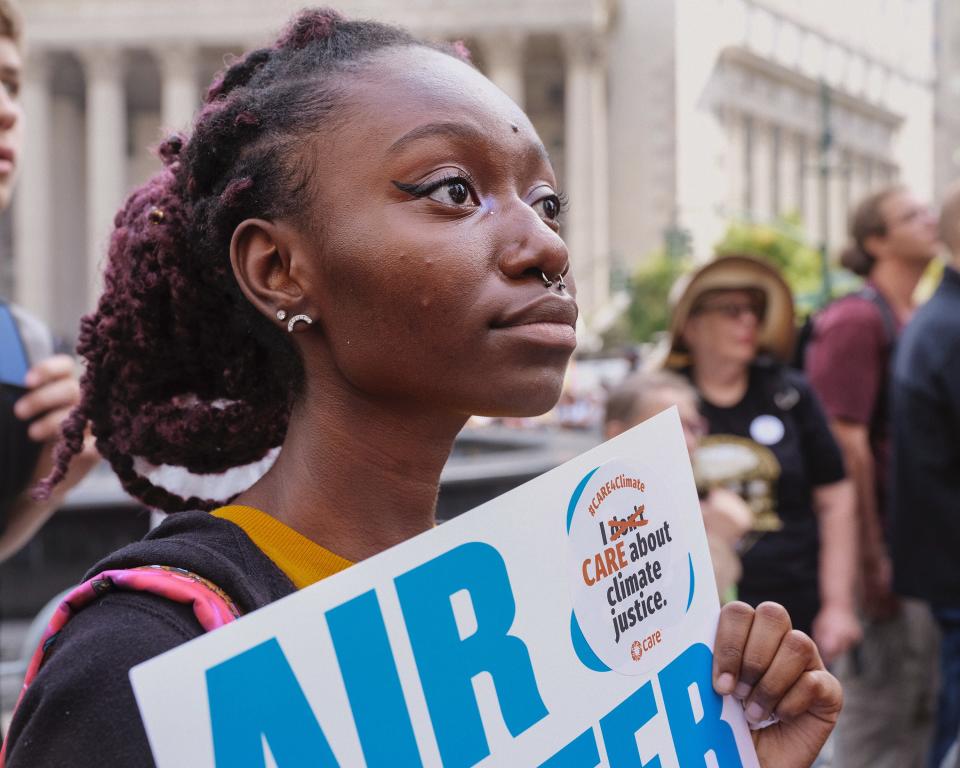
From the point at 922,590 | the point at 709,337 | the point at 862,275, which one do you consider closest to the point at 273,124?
the point at 709,337

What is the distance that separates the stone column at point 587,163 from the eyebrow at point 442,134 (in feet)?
182

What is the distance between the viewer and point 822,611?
4227mm

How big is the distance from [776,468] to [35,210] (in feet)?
207

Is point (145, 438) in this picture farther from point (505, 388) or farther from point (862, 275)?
point (862, 275)

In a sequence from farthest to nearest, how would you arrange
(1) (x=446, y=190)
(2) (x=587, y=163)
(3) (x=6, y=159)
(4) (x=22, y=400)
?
(2) (x=587, y=163) → (3) (x=6, y=159) → (4) (x=22, y=400) → (1) (x=446, y=190)

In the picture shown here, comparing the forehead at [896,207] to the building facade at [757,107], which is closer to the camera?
the forehead at [896,207]

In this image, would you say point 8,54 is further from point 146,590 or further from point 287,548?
point 146,590

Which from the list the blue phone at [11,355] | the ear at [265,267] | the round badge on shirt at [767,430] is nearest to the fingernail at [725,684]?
the ear at [265,267]

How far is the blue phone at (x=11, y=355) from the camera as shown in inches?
103

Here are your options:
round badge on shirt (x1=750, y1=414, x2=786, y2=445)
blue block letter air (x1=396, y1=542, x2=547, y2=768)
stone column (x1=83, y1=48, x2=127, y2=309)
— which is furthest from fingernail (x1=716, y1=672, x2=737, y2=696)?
stone column (x1=83, y1=48, x2=127, y2=309)

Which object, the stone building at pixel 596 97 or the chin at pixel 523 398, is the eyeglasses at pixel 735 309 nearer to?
the chin at pixel 523 398

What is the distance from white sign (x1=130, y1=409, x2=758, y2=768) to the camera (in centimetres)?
105

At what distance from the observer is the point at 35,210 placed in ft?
203

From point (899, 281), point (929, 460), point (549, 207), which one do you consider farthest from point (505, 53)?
point (549, 207)
